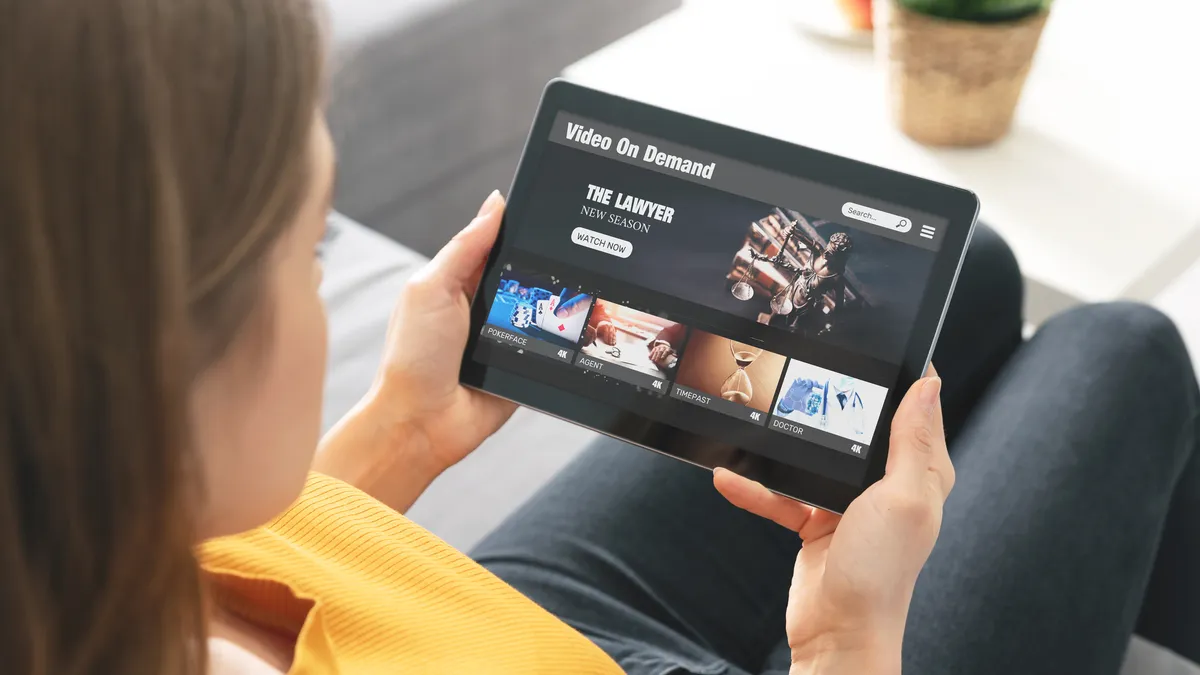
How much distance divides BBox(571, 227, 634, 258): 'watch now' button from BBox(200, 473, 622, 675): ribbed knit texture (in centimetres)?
28

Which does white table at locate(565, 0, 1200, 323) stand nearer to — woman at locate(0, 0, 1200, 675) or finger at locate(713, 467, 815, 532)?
woman at locate(0, 0, 1200, 675)

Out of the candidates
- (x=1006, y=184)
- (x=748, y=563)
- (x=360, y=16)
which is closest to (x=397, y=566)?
(x=748, y=563)

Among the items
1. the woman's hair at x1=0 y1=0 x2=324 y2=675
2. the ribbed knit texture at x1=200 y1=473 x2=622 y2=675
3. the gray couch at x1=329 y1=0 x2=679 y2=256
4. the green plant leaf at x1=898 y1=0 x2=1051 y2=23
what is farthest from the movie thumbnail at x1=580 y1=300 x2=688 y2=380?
the gray couch at x1=329 y1=0 x2=679 y2=256

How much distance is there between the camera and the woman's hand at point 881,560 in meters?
0.71

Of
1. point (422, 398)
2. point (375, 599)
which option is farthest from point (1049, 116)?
point (375, 599)

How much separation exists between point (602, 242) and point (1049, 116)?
2.68 feet

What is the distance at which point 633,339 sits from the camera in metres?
0.84

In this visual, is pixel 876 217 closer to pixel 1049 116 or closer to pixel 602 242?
pixel 602 242

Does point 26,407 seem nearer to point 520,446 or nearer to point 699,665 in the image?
point 699,665

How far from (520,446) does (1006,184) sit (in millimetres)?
684

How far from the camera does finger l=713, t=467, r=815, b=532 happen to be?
792mm

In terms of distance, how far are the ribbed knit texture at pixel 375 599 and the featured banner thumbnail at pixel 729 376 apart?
0.73 feet

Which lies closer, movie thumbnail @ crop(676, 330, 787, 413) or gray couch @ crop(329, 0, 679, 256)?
movie thumbnail @ crop(676, 330, 787, 413)

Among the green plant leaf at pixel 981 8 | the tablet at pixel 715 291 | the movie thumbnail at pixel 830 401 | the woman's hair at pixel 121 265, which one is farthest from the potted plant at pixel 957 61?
the woman's hair at pixel 121 265
